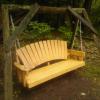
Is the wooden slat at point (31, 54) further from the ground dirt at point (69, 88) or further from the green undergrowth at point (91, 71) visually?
the green undergrowth at point (91, 71)

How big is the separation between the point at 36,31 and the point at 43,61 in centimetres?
284

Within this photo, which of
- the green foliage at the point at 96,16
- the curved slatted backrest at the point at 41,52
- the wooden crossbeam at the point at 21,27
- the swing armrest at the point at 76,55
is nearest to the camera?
the wooden crossbeam at the point at 21,27

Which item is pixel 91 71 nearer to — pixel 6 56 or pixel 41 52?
pixel 41 52

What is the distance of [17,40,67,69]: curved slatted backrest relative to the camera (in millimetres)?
5422

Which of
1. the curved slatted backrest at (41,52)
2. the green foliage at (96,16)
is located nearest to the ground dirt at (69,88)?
the curved slatted backrest at (41,52)

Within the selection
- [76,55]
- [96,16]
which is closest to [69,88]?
[76,55]

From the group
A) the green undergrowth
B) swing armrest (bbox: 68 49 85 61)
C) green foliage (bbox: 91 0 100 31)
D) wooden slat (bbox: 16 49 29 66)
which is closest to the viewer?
wooden slat (bbox: 16 49 29 66)

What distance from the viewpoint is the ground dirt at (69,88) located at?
5367mm

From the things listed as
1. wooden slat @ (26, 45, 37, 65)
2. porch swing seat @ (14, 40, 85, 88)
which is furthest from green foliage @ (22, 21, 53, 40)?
wooden slat @ (26, 45, 37, 65)

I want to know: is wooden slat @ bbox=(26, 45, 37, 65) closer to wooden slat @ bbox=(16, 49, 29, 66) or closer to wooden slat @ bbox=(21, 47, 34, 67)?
wooden slat @ bbox=(21, 47, 34, 67)

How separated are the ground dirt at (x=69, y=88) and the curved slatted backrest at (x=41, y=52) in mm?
622

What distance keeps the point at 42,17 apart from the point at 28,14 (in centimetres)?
541

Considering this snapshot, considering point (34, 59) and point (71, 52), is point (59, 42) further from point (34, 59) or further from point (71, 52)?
point (34, 59)

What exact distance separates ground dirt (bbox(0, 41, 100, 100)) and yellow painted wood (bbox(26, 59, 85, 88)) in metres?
0.44
